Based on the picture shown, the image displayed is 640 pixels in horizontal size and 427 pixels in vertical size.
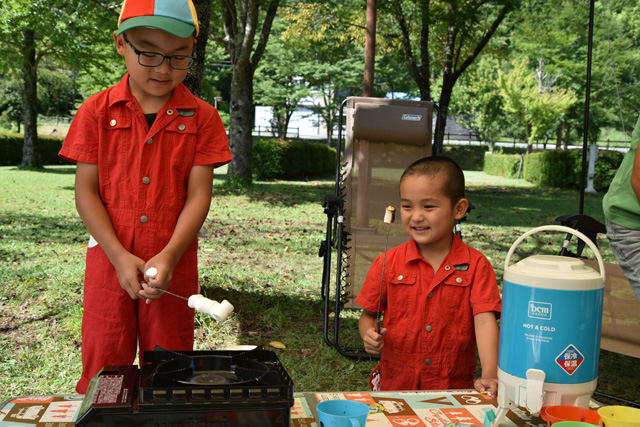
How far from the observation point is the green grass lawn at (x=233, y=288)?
3.84 meters

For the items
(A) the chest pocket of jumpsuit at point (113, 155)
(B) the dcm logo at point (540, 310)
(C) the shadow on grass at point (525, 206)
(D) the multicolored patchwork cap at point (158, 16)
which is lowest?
(C) the shadow on grass at point (525, 206)

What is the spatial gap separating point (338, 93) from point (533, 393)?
3603 cm

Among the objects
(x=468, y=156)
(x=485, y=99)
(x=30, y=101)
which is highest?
(x=485, y=99)

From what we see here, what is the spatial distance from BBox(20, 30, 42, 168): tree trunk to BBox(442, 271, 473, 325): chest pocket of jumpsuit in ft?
58.7

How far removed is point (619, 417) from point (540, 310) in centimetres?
32

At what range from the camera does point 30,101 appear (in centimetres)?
2002

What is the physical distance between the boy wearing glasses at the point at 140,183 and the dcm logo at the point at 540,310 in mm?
1036

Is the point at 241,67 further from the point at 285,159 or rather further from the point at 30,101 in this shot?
the point at 30,101

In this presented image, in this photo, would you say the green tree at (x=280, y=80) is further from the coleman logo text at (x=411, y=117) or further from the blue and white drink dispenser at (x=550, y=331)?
the blue and white drink dispenser at (x=550, y=331)

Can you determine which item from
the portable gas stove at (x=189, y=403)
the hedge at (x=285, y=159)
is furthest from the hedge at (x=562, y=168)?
the portable gas stove at (x=189, y=403)

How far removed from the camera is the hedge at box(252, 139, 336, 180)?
19.2m

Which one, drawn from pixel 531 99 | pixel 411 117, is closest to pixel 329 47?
pixel 531 99

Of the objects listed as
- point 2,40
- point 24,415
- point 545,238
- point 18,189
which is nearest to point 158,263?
point 24,415

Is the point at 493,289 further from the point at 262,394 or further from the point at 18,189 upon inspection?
the point at 18,189
